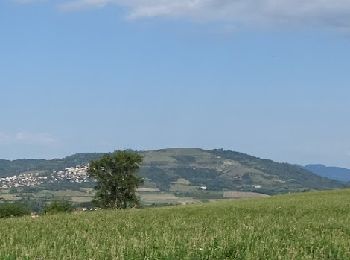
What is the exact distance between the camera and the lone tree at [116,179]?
109 m

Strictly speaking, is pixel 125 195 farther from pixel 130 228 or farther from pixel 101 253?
pixel 101 253

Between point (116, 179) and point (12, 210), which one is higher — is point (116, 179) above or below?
above

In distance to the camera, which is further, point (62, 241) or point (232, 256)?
point (62, 241)

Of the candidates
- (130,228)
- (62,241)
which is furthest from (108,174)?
(62,241)

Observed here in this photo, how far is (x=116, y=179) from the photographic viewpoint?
108625mm

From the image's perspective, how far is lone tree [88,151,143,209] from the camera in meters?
109

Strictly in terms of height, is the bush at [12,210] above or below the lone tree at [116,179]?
below

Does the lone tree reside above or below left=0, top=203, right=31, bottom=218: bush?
above

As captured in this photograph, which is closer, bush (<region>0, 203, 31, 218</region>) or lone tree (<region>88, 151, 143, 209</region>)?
lone tree (<region>88, 151, 143, 209</region>)

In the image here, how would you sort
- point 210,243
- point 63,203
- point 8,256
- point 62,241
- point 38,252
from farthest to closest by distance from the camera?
point 63,203 → point 62,241 → point 210,243 → point 38,252 → point 8,256

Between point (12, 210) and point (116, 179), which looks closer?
point (116, 179)

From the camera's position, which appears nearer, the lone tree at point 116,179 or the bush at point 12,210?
the lone tree at point 116,179

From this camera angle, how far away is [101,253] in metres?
14.2

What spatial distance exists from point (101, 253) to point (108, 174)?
9596 centimetres
